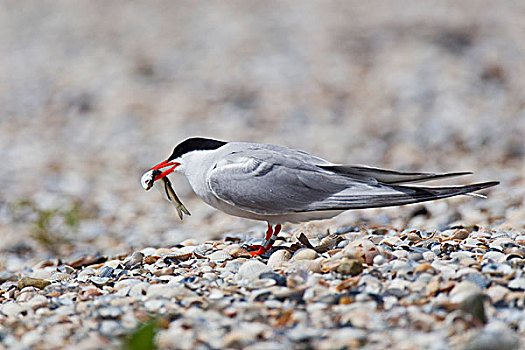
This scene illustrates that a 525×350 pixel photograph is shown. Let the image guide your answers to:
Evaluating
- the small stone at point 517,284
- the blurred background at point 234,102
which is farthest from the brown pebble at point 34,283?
the small stone at point 517,284

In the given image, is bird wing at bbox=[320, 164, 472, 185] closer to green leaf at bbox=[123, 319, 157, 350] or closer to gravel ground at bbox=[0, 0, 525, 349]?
gravel ground at bbox=[0, 0, 525, 349]

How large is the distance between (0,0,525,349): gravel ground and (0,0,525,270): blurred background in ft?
0.14

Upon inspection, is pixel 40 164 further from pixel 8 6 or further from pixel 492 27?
pixel 8 6

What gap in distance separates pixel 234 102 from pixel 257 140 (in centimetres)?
147

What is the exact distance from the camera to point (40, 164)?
9094 millimetres

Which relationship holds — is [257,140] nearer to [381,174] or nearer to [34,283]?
[381,174]

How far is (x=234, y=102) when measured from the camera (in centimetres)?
1102

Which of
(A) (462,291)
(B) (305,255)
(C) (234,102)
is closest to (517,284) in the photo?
(A) (462,291)

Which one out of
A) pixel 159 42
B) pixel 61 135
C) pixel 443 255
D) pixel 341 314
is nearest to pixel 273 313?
pixel 341 314

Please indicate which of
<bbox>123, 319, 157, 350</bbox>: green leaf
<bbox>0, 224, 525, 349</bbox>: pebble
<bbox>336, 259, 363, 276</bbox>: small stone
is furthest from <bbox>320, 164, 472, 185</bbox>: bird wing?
<bbox>123, 319, 157, 350</bbox>: green leaf

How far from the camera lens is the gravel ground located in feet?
10.1

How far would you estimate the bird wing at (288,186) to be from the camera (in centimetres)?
393

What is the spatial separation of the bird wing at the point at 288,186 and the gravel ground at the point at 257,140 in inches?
11.5

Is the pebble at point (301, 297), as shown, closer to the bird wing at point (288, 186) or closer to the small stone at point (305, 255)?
the small stone at point (305, 255)
